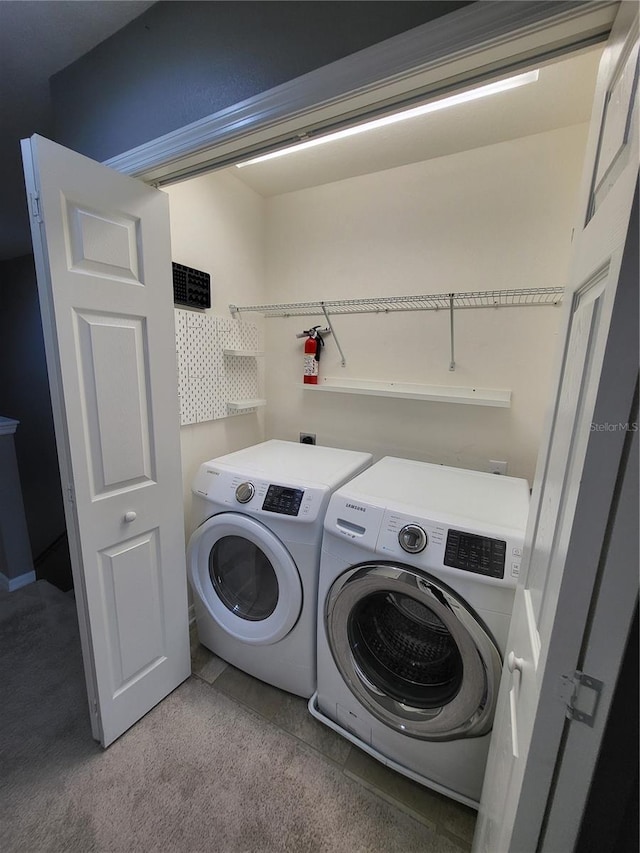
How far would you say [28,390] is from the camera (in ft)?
9.86

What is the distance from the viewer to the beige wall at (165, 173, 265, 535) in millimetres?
1723

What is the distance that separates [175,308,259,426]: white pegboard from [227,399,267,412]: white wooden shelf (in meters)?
0.03

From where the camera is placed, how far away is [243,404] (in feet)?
6.73

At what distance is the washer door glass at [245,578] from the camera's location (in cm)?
139

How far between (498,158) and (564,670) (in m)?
2.00

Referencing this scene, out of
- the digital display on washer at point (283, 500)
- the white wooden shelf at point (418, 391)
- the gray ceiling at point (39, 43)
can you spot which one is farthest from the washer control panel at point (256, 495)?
the gray ceiling at point (39, 43)

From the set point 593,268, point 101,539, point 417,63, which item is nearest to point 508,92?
point 417,63

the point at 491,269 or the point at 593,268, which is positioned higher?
the point at 491,269

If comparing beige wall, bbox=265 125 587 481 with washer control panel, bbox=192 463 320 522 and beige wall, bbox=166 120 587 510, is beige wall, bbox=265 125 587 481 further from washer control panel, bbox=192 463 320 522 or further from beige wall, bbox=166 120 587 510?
washer control panel, bbox=192 463 320 522

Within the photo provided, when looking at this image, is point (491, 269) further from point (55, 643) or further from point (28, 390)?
point (28, 390)

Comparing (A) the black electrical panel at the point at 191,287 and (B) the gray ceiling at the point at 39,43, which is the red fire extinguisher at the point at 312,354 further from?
(B) the gray ceiling at the point at 39,43

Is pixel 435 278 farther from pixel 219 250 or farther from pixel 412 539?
pixel 412 539

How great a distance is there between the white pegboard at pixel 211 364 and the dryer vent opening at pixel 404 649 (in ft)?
4.15

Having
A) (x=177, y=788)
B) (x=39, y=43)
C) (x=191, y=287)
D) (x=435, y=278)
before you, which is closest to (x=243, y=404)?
(x=191, y=287)
